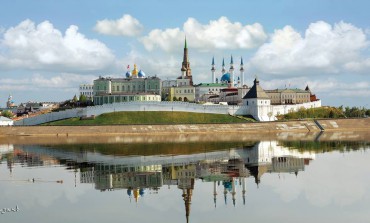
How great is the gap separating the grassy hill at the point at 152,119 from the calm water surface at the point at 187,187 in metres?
44.8

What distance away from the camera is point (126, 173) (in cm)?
3747

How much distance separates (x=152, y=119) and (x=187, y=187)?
67665 mm

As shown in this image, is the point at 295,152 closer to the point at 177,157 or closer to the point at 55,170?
the point at 177,157

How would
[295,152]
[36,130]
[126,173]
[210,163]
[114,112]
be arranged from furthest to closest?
1. [114,112]
2. [36,130]
3. [295,152]
4. [210,163]
5. [126,173]

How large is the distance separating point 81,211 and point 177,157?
24.1 metres

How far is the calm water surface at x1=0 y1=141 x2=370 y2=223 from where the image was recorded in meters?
24.2

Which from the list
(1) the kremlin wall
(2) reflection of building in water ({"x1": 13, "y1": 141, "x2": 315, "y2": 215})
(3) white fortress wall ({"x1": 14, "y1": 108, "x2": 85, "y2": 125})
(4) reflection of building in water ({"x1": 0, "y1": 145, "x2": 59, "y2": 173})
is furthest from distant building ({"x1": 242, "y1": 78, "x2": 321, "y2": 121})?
(4) reflection of building in water ({"x1": 0, "y1": 145, "x2": 59, "y2": 173})

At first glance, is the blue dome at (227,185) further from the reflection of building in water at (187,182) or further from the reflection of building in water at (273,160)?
the reflection of building in water at (187,182)

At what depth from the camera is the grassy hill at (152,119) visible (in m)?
95.3

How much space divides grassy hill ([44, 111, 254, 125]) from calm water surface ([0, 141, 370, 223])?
44.8 metres

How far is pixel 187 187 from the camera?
31.5 meters

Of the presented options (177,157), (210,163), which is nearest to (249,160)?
(210,163)

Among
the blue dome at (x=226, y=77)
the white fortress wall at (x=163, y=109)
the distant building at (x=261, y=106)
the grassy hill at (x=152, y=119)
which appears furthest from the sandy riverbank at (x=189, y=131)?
the blue dome at (x=226, y=77)

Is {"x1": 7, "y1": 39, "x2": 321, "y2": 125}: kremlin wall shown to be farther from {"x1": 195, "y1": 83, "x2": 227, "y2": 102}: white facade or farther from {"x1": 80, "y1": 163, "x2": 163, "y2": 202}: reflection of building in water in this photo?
{"x1": 80, "y1": 163, "x2": 163, "y2": 202}: reflection of building in water
